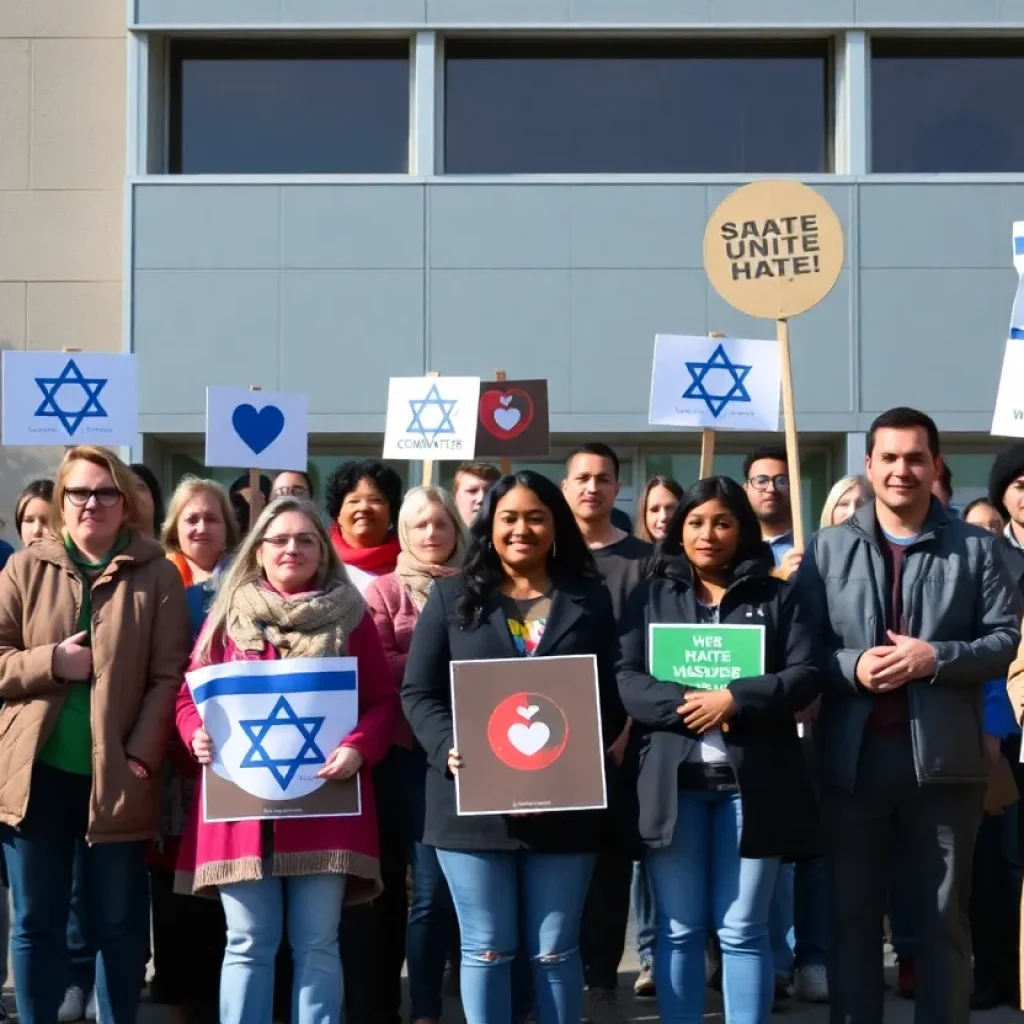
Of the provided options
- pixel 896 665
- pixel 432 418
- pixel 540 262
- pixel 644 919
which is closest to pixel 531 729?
pixel 896 665

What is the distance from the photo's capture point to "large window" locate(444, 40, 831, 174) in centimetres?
1254

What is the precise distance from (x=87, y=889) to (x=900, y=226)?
877 cm

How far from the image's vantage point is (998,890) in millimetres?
6496

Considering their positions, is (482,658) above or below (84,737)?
above

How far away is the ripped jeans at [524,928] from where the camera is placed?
16.4ft

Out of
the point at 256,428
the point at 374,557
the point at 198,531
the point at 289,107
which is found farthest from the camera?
the point at 289,107

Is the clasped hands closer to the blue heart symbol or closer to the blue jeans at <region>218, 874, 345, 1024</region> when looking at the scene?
the blue jeans at <region>218, 874, 345, 1024</region>

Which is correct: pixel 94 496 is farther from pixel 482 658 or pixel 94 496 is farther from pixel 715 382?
pixel 715 382

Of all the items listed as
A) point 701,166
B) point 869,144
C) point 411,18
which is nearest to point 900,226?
point 869,144

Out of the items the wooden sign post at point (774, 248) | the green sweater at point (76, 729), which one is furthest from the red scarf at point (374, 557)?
the wooden sign post at point (774, 248)

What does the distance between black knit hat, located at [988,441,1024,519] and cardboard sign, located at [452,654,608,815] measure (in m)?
2.30

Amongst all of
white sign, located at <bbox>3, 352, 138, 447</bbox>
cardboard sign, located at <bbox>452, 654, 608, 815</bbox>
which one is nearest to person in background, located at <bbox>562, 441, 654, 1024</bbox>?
cardboard sign, located at <bbox>452, 654, 608, 815</bbox>

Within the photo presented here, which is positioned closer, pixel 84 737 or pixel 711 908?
pixel 711 908

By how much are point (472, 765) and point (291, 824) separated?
60 cm
